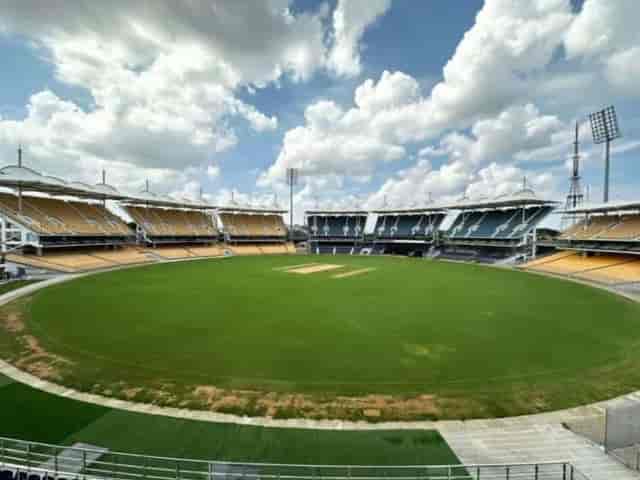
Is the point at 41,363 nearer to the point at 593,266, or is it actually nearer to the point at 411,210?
the point at 593,266

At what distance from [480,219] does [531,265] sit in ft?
55.4

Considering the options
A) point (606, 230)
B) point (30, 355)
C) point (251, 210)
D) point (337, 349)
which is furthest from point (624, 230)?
point (251, 210)

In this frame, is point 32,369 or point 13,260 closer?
point 32,369

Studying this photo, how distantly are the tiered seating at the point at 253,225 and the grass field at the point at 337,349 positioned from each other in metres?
39.5

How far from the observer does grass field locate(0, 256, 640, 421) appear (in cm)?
873

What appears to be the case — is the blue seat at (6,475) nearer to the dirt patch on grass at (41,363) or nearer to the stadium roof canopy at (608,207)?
→ the dirt patch on grass at (41,363)

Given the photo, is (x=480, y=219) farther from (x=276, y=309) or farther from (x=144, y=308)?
(x=144, y=308)

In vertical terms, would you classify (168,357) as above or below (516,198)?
below

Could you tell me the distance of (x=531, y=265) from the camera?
124ft

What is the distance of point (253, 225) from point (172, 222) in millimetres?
16214

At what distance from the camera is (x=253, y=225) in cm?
6538

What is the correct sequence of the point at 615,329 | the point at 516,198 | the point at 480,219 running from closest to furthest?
1. the point at 615,329
2. the point at 516,198
3. the point at 480,219

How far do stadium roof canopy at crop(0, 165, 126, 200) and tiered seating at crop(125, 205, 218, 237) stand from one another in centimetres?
1023

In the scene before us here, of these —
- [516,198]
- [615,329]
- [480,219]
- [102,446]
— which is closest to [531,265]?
[516,198]
